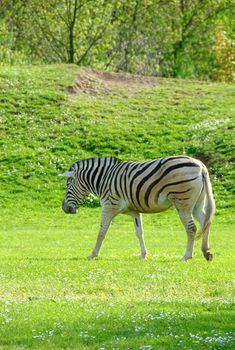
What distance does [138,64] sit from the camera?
69375 millimetres

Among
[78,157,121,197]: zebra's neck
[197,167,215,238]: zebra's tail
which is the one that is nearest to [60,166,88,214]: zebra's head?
[78,157,121,197]: zebra's neck

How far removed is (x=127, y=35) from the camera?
68562 millimetres

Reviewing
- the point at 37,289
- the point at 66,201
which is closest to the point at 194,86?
the point at 66,201

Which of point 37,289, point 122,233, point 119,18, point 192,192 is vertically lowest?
point 122,233

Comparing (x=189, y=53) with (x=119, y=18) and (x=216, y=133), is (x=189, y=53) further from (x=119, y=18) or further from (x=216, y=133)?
(x=216, y=133)

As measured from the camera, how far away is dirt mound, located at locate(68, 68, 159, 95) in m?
49.7

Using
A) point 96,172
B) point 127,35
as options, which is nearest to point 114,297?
point 96,172

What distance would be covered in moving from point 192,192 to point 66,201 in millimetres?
4630

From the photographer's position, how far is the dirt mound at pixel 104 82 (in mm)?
49656

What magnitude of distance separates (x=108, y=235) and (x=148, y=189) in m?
8.87

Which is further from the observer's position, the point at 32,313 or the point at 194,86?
the point at 194,86

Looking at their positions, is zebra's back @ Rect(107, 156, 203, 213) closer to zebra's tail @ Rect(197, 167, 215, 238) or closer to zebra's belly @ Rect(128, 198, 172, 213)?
zebra's belly @ Rect(128, 198, 172, 213)

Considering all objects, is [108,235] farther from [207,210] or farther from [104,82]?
[104,82]

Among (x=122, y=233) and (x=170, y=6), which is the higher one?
(x=170, y=6)
